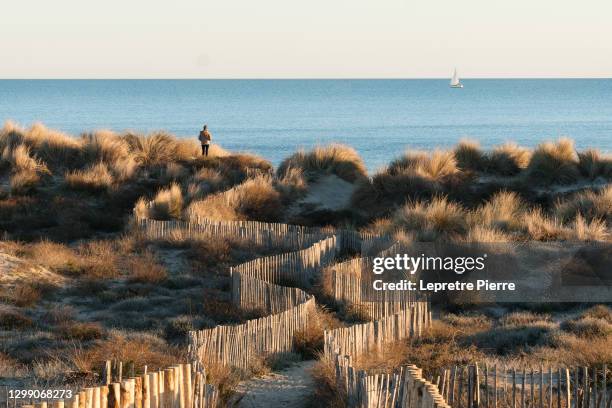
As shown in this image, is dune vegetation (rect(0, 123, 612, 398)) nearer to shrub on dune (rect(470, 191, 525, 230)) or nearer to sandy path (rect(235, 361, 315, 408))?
→ shrub on dune (rect(470, 191, 525, 230))

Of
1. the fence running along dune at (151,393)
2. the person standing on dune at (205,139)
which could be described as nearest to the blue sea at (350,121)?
the person standing on dune at (205,139)

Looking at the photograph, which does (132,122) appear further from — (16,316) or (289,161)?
(16,316)

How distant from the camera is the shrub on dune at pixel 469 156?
25.2 m

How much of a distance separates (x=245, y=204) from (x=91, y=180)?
4.02 m

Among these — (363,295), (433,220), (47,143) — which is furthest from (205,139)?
(363,295)

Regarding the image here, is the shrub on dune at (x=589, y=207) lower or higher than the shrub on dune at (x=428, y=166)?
lower

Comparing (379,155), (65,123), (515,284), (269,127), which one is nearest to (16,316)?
(515,284)

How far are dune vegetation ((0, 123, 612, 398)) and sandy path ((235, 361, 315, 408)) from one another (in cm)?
24

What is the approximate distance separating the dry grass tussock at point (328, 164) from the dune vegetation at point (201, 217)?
0.05 meters

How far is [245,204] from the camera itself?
71.2ft

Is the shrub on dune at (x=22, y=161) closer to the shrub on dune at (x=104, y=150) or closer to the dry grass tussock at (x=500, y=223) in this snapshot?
→ the shrub on dune at (x=104, y=150)

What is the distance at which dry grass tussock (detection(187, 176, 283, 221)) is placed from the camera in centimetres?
2056

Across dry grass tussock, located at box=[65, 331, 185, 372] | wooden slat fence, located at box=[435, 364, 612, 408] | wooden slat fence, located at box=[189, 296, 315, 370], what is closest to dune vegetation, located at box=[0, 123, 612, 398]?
dry grass tussock, located at box=[65, 331, 185, 372]

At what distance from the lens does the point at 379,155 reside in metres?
56.7
